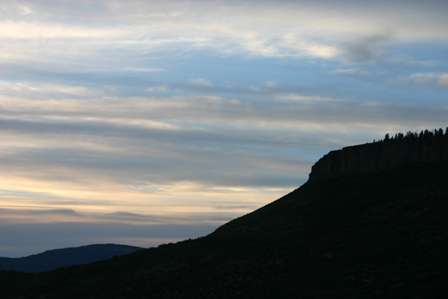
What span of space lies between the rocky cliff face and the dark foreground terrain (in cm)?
13

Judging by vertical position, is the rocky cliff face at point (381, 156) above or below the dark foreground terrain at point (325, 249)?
above

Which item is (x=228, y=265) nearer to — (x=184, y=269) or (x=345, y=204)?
(x=184, y=269)

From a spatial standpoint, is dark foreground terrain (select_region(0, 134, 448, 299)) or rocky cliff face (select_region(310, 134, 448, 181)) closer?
dark foreground terrain (select_region(0, 134, 448, 299))

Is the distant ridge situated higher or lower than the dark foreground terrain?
higher

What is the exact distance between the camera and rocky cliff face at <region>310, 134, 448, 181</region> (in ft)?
284

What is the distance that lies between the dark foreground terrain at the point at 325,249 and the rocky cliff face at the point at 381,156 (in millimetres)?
129

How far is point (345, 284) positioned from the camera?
190ft

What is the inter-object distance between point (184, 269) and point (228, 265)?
4.79 meters

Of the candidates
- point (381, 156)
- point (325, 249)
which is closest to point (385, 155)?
point (381, 156)

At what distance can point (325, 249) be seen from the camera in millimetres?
70312

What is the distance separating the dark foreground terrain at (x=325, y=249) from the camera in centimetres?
5944

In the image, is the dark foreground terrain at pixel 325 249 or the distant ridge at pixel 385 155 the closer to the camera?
the dark foreground terrain at pixel 325 249

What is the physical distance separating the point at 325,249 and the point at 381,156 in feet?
85.3

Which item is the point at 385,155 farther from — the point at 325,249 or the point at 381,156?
the point at 325,249
